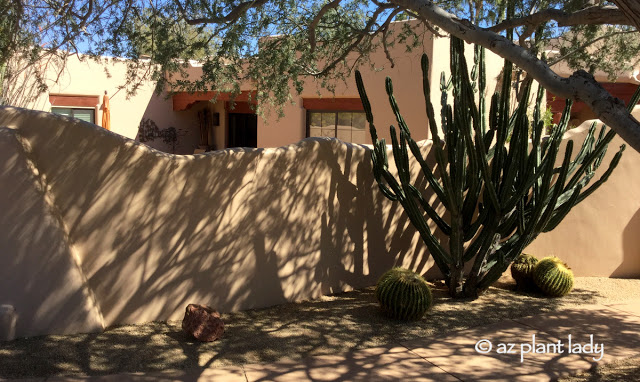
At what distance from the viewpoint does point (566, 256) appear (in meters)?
9.23

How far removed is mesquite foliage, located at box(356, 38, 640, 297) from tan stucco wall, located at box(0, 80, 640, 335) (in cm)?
64

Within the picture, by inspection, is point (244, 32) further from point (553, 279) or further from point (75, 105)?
point (75, 105)

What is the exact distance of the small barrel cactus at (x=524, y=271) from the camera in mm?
8312

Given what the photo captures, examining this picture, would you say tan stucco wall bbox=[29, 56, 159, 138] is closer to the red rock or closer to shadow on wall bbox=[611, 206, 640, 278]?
the red rock

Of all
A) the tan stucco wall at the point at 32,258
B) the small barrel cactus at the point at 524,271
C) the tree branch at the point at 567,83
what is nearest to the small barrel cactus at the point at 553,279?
the small barrel cactus at the point at 524,271

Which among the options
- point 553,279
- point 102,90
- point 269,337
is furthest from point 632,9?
point 102,90

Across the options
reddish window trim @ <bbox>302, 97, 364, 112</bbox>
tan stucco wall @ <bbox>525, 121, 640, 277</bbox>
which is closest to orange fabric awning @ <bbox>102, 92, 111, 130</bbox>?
reddish window trim @ <bbox>302, 97, 364, 112</bbox>

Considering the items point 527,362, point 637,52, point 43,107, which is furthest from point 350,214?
point 43,107

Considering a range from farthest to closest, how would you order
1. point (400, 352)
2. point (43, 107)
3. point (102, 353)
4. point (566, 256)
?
point (43, 107) → point (566, 256) → point (400, 352) → point (102, 353)

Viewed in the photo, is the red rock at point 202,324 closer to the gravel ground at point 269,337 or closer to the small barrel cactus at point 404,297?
the gravel ground at point 269,337

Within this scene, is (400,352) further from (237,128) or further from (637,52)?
(237,128)

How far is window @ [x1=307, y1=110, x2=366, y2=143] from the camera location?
14789 mm

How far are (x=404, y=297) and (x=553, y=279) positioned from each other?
2382 mm

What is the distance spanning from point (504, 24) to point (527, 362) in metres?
3.10
